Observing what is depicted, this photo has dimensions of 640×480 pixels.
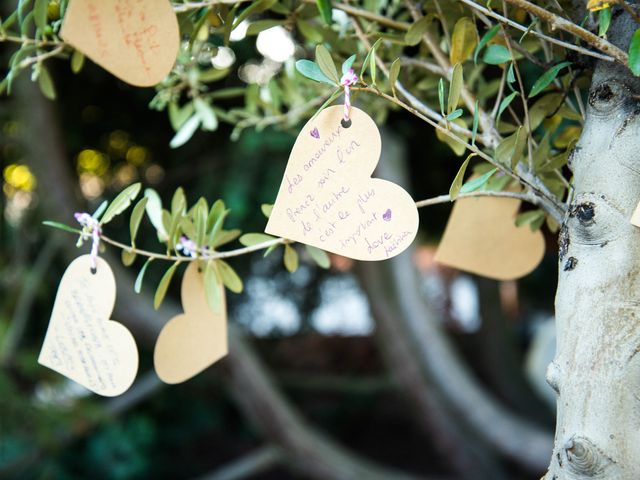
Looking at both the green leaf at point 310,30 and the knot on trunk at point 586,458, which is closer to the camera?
the knot on trunk at point 586,458

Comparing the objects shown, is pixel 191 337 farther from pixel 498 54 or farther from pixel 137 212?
pixel 498 54

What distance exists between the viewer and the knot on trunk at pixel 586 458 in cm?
46

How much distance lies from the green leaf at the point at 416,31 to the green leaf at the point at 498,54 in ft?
0.23

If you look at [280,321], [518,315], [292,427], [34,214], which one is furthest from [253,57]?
[518,315]

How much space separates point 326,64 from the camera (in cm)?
52

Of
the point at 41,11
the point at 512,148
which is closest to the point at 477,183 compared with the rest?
the point at 512,148

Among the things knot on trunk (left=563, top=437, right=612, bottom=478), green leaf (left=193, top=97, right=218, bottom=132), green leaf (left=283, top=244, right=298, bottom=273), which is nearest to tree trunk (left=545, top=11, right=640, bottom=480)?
knot on trunk (left=563, top=437, right=612, bottom=478)

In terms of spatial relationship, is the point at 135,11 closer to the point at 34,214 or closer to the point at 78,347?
the point at 78,347

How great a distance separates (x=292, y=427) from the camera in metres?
2.05

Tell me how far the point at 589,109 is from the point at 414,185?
86.9 inches

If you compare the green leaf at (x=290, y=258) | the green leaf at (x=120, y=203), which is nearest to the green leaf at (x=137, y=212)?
the green leaf at (x=120, y=203)

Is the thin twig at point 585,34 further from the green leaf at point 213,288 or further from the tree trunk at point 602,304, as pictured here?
the green leaf at point 213,288

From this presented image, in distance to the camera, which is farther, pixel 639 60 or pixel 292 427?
pixel 292 427

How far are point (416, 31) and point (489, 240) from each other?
22 cm
